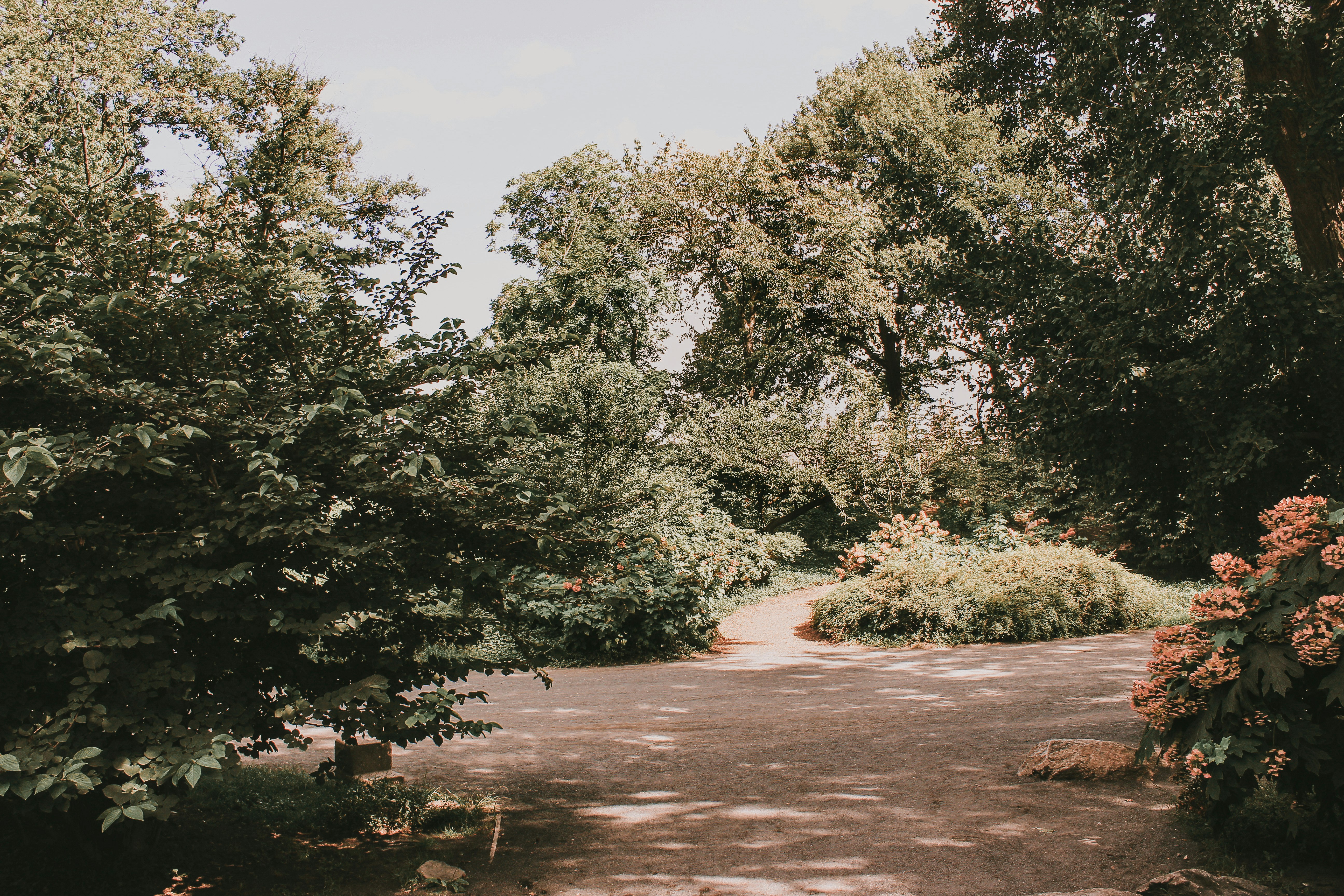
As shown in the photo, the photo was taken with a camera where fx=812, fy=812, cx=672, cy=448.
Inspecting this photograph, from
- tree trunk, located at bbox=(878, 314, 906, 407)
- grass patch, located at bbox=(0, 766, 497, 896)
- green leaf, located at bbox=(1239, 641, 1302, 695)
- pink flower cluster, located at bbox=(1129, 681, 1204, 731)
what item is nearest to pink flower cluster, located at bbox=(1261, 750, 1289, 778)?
green leaf, located at bbox=(1239, 641, 1302, 695)

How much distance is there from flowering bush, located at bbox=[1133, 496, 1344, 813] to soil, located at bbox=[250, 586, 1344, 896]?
58 centimetres

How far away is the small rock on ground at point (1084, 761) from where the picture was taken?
5.18m

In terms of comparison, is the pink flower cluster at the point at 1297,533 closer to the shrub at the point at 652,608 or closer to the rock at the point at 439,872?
the rock at the point at 439,872

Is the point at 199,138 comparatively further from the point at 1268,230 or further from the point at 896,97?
the point at 1268,230

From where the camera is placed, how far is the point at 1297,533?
11.6 feet

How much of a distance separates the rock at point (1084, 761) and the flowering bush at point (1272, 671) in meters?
1.36

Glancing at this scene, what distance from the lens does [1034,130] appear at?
7863 millimetres

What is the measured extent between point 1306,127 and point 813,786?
5.44 meters

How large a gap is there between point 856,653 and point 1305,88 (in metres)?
8.22

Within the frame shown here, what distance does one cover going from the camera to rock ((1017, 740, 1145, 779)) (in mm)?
5176

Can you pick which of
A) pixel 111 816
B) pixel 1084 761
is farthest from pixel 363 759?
pixel 1084 761

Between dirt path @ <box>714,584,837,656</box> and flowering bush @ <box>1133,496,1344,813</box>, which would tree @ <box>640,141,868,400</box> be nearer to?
dirt path @ <box>714,584,837,656</box>

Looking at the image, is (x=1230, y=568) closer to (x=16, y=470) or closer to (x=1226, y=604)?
(x=1226, y=604)

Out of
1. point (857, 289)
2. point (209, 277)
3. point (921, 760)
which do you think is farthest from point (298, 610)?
point (857, 289)
